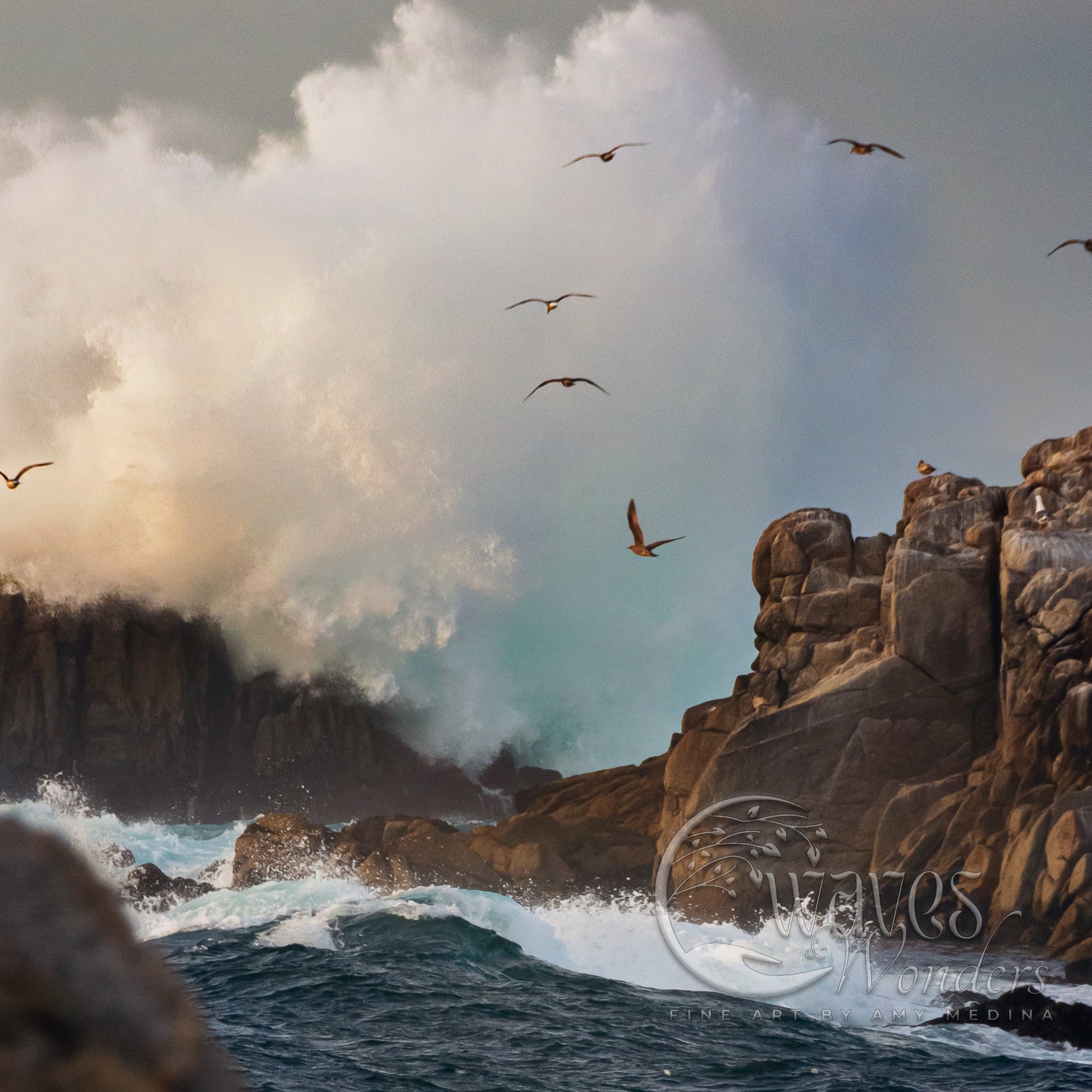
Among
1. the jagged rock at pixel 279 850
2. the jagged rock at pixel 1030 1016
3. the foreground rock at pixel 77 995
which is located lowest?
the jagged rock at pixel 1030 1016

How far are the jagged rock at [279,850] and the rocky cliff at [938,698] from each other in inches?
498

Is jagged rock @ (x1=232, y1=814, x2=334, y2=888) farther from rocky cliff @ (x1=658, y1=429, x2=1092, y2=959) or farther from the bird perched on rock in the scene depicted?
the bird perched on rock

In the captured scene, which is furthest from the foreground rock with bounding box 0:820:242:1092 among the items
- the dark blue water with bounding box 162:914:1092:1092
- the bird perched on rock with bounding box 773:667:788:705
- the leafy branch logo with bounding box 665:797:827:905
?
the bird perched on rock with bounding box 773:667:788:705

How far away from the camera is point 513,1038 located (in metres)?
18.5

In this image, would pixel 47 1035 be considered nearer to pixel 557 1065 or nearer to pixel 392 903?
pixel 557 1065

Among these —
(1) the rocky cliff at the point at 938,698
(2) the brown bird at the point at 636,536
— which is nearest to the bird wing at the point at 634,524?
(2) the brown bird at the point at 636,536

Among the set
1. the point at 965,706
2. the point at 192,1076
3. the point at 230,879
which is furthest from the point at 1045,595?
the point at 192,1076

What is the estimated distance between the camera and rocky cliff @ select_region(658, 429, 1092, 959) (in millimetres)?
30703

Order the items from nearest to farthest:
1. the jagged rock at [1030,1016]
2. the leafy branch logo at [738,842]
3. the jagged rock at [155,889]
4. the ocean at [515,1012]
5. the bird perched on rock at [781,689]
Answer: the ocean at [515,1012]
the jagged rock at [1030,1016]
the leafy branch logo at [738,842]
the jagged rock at [155,889]
the bird perched on rock at [781,689]

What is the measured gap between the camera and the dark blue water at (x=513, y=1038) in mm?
16094

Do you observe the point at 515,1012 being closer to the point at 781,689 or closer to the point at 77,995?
the point at 781,689

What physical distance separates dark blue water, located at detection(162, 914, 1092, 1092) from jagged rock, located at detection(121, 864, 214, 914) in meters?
11.4

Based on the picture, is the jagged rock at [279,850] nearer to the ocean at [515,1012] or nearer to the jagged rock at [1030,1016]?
the ocean at [515,1012]

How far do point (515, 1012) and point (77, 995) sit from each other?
20.5m
